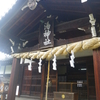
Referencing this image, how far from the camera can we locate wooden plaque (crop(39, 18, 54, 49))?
3364mm

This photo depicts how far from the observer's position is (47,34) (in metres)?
3.49

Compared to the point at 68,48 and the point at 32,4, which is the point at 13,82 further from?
the point at 32,4

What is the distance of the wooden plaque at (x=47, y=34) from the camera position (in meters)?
3.36

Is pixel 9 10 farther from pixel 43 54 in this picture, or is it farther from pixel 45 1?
pixel 43 54

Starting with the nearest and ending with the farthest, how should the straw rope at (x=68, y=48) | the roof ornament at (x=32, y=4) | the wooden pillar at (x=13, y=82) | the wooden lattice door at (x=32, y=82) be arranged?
1. the straw rope at (x=68, y=48)
2. the roof ornament at (x=32, y=4)
3. the wooden pillar at (x=13, y=82)
4. the wooden lattice door at (x=32, y=82)

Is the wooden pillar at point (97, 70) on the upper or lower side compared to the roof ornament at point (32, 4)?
lower

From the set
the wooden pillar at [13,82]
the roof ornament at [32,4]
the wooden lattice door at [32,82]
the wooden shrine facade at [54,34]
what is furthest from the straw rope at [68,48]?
the wooden lattice door at [32,82]

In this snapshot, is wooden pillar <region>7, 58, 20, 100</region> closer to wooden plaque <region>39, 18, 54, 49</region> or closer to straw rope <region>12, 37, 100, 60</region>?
straw rope <region>12, 37, 100, 60</region>

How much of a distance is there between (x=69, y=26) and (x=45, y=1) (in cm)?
105

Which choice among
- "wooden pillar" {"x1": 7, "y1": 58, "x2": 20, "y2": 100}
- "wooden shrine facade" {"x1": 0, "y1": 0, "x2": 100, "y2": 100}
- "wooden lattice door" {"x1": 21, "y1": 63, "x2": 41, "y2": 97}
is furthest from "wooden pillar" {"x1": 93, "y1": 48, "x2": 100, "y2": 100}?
"wooden lattice door" {"x1": 21, "y1": 63, "x2": 41, "y2": 97}

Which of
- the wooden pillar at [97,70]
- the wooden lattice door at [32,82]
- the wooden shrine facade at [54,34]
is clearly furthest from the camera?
the wooden lattice door at [32,82]

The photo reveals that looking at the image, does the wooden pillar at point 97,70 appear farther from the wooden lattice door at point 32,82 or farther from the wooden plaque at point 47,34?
the wooden lattice door at point 32,82

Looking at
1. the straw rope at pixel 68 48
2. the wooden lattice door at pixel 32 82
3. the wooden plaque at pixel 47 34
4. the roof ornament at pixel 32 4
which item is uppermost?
the roof ornament at pixel 32 4

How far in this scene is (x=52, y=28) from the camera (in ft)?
11.3
